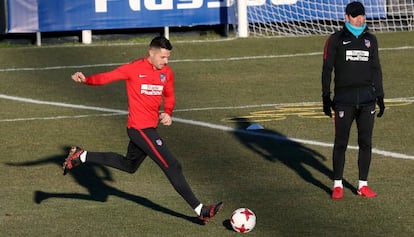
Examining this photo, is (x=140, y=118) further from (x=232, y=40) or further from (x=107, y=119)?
(x=232, y=40)

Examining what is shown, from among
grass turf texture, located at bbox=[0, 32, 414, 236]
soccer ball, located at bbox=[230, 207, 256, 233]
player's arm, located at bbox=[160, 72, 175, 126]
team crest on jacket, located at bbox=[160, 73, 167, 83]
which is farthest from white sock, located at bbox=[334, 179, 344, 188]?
team crest on jacket, located at bbox=[160, 73, 167, 83]

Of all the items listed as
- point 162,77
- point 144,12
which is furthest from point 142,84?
point 144,12

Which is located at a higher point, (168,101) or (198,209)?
(168,101)

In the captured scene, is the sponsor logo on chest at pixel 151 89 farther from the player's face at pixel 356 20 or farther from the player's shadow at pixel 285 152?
the player's shadow at pixel 285 152

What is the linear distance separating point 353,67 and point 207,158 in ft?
10.4

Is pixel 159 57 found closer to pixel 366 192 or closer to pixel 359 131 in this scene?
pixel 359 131

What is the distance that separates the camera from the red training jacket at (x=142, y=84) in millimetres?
11039

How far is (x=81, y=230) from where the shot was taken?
1088 centimetres

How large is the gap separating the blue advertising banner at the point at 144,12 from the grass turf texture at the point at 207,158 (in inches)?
47.8

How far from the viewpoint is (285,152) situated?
1492cm

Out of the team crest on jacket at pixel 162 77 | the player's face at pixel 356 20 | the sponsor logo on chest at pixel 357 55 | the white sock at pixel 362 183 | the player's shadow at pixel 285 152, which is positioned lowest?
the player's shadow at pixel 285 152

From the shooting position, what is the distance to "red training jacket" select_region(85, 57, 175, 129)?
1104 cm

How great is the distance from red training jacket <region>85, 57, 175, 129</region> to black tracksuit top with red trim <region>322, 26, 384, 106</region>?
1.89 meters

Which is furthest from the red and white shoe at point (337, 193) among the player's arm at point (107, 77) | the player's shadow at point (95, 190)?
the player's arm at point (107, 77)
